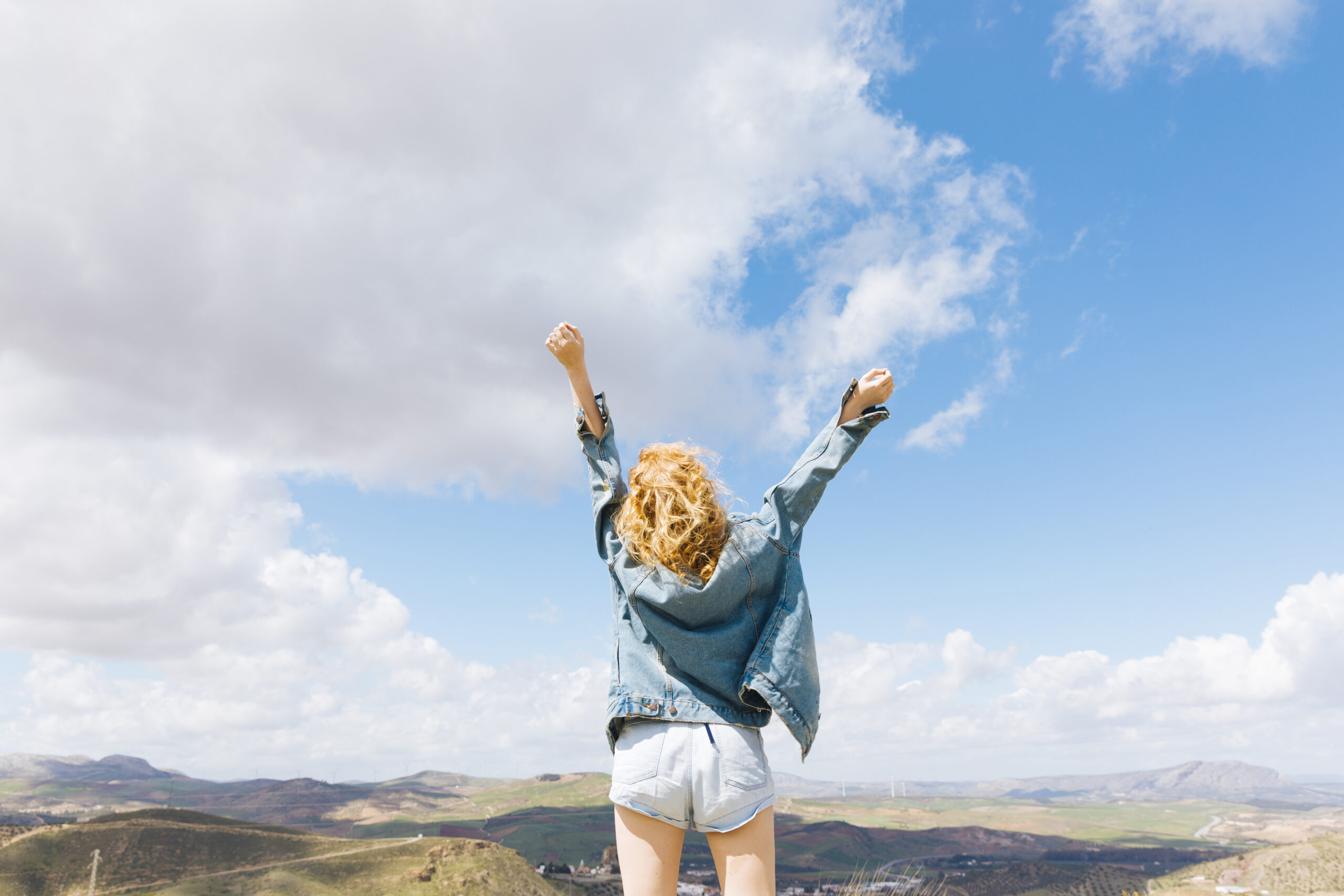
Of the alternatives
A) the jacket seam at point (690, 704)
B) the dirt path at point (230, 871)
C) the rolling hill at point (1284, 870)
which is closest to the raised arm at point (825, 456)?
the jacket seam at point (690, 704)

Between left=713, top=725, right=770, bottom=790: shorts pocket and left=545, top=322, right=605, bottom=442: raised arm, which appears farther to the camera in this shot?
left=545, top=322, right=605, bottom=442: raised arm

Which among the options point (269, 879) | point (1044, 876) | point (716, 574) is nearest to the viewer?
point (716, 574)

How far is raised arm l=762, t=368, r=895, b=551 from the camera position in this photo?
358cm

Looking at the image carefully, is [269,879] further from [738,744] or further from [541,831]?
[738,744]

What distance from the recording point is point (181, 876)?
101 meters

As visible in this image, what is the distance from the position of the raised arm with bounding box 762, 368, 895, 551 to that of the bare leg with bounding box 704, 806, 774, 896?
4.13ft

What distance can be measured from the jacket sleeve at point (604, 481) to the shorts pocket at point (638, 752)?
87 cm

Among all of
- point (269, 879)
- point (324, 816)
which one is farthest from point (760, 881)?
point (324, 816)

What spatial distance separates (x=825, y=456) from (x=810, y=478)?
0.14 metres

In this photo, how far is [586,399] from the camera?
12.6 feet

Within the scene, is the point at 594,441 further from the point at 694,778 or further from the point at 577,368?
the point at 694,778

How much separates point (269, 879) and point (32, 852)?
35178 mm

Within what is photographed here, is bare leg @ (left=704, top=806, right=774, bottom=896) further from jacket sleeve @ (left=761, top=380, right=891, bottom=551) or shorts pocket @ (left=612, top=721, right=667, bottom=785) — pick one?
jacket sleeve @ (left=761, top=380, right=891, bottom=551)

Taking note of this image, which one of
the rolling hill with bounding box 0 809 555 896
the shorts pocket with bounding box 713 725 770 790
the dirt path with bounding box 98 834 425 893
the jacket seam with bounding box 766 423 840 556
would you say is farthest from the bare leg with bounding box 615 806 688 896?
the dirt path with bounding box 98 834 425 893
